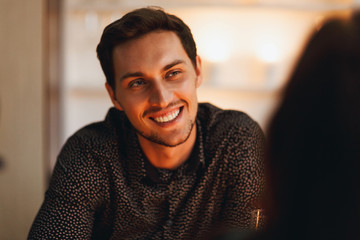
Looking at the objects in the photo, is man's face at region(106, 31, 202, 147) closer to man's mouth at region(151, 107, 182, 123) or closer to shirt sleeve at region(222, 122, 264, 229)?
man's mouth at region(151, 107, 182, 123)

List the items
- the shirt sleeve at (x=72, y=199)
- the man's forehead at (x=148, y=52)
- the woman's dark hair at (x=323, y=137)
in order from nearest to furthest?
1. the woman's dark hair at (x=323, y=137)
2. the shirt sleeve at (x=72, y=199)
3. the man's forehead at (x=148, y=52)

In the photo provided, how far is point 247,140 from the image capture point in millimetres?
1440

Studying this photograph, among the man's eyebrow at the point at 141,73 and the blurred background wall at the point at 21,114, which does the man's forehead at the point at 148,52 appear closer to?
the man's eyebrow at the point at 141,73

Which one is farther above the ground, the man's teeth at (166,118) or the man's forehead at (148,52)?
the man's forehead at (148,52)

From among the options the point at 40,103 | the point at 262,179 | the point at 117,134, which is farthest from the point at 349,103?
the point at 40,103

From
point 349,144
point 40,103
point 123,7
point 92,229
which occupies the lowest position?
point 92,229

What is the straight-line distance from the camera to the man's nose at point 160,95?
1.35m

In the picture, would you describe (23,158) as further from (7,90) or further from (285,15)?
(285,15)

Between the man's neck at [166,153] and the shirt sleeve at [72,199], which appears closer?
the shirt sleeve at [72,199]

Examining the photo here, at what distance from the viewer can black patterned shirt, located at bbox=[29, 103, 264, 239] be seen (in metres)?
1.33

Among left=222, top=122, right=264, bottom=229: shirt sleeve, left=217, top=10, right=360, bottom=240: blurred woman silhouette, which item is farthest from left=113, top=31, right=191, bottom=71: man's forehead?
left=217, top=10, right=360, bottom=240: blurred woman silhouette

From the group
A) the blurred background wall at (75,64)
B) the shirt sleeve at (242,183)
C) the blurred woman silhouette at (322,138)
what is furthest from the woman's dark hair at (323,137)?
the blurred background wall at (75,64)

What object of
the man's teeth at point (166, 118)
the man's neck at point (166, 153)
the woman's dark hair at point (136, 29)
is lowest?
the man's neck at point (166, 153)

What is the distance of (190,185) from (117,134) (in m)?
0.35
